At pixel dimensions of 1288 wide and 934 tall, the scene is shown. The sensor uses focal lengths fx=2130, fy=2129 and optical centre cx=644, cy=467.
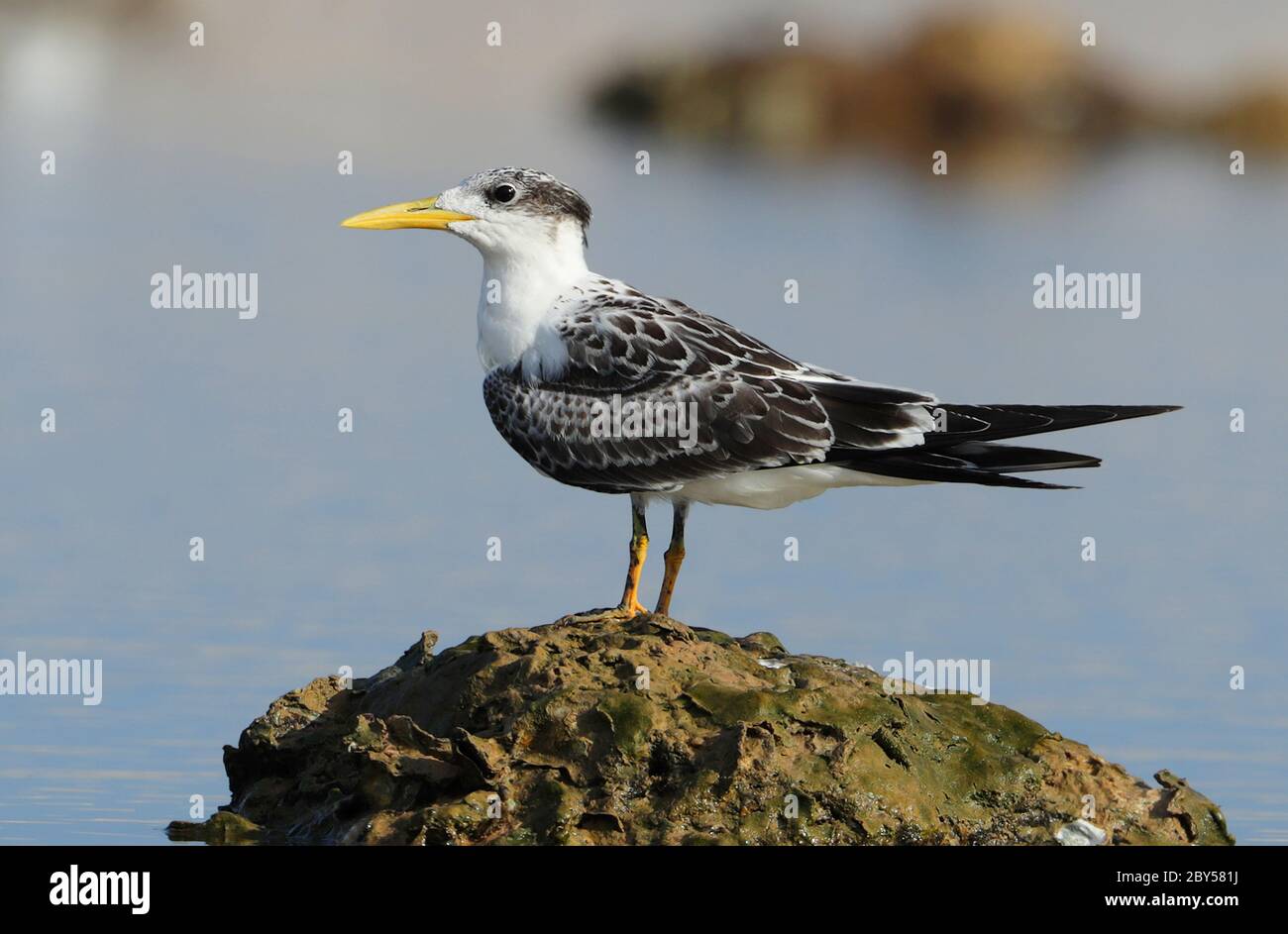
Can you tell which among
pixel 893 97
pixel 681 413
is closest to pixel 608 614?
pixel 681 413

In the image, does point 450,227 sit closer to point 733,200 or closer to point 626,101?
point 733,200

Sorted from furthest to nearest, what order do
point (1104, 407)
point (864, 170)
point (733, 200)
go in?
point (864, 170), point (733, 200), point (1104, 407)

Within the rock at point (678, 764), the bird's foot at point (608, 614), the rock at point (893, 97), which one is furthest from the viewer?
the rock at point (893, 97)

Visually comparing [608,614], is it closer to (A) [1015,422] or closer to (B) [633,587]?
(B) [633,587]

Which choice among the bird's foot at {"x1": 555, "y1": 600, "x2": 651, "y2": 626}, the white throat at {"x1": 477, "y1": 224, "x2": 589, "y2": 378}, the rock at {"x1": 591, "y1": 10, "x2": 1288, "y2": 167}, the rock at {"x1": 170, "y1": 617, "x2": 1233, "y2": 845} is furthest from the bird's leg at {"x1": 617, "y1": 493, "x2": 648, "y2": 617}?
the rock at {"x1": 591, "y1": 10, "x2": 1288, "y2": 167}

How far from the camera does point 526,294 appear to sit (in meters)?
10.4

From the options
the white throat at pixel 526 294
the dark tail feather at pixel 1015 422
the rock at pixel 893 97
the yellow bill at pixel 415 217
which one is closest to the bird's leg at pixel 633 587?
the white throat at pixel 526 294

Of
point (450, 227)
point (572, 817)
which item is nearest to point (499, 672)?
point (572, 817)

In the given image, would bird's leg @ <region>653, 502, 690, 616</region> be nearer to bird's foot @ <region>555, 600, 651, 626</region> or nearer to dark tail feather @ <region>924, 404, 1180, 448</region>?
bird's foot @ <region>555, 600, 651, 626</region>

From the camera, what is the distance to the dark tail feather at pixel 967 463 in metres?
9.74

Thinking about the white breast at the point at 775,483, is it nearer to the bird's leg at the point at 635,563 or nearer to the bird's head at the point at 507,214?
the bird's leg at the point at 635,563

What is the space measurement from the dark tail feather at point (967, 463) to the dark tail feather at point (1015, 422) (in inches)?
1.8

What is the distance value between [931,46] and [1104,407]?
952 inches

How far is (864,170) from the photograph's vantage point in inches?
1218
